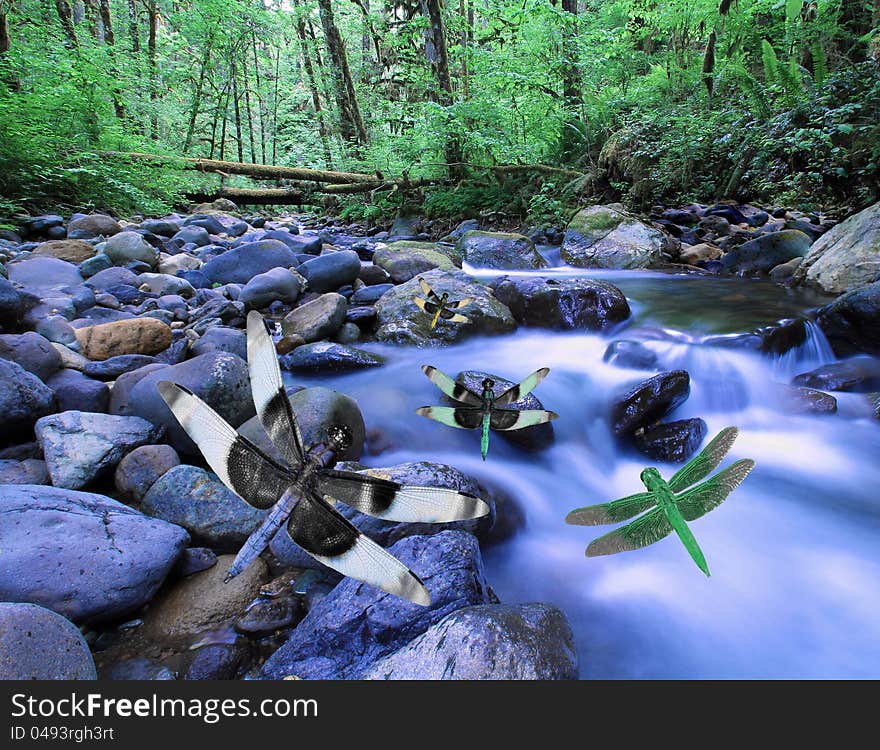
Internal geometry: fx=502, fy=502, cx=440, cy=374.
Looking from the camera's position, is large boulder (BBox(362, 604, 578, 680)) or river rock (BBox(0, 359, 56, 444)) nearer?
large boulder (BBox(362, 604, 578, 680))

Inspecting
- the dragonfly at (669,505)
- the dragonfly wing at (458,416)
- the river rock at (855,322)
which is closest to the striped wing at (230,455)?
the dragonfly at (669,505)

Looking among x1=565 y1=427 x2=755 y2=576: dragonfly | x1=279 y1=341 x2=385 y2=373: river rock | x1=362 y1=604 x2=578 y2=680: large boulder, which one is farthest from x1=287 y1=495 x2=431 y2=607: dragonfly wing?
x1=279 y1=341 x2=385 y2=373: river rock

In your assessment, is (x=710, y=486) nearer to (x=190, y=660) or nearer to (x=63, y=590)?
(x=190, y=660)

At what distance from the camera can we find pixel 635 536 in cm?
190

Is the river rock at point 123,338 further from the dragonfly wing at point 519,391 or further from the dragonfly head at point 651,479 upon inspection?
the dragonfly head at point 651,479

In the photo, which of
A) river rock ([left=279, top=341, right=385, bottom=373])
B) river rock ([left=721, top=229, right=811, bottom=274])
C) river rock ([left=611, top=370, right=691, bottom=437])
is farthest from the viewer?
river rock ([left=721, top=229, right=811, bottom=274])

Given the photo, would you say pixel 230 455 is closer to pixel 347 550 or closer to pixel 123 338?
pixel 347 550

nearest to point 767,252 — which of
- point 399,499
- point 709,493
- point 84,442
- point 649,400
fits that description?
point 649,400

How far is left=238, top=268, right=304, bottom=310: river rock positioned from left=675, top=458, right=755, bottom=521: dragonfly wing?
4876 millimetres

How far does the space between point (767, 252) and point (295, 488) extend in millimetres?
7263

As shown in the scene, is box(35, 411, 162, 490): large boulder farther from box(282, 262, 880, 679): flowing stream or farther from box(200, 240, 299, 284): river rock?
box(200, 240, 299, 284): river rock

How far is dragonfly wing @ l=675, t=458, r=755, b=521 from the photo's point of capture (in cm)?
188

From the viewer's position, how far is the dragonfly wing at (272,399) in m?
1.92

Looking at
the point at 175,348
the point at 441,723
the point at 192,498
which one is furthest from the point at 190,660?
the point at 175,348
